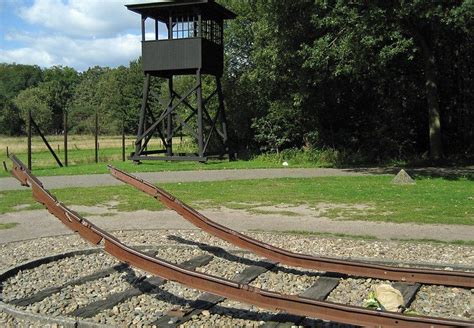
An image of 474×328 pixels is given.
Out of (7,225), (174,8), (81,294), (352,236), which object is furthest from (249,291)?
(174,8)

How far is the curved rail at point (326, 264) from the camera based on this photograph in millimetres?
5895

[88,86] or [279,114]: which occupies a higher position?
[88,86]

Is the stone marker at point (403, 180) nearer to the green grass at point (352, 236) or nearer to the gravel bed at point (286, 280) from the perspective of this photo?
the green grass at point (352, 236)

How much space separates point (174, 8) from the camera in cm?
2634

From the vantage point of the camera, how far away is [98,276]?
265 inches

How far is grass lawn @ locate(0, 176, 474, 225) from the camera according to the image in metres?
11.3

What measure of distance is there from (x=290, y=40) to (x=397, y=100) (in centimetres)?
749

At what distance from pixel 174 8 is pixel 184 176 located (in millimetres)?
10295

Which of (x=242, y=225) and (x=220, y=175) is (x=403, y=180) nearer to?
(x=220, y=175)

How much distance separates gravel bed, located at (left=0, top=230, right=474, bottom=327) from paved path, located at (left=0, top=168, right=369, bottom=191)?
8881mm

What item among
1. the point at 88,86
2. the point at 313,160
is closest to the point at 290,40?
the point at 313,160

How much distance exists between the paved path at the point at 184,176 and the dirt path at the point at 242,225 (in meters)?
5.90

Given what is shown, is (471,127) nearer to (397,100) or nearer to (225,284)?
(397,100)

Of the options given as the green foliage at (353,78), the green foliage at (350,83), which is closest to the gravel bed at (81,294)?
the green foliage at (353,78)
